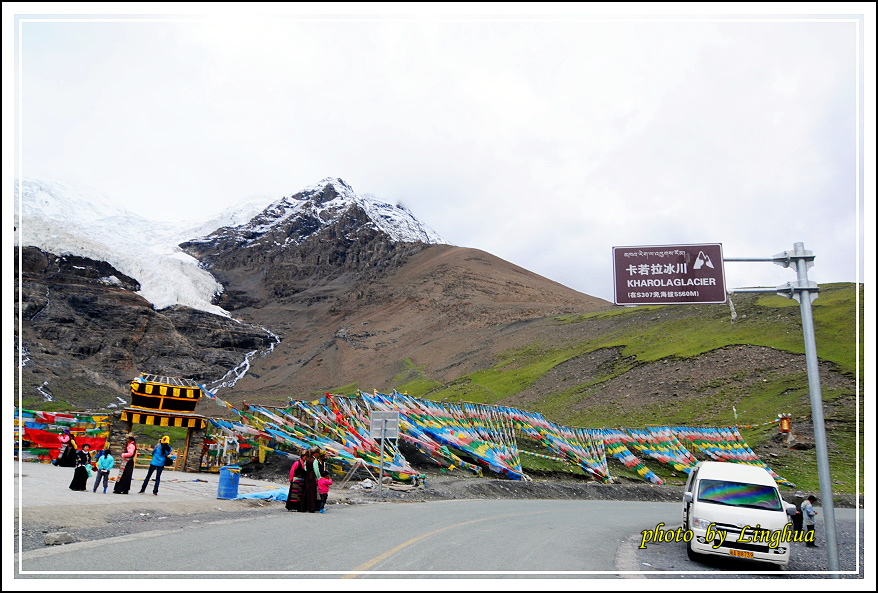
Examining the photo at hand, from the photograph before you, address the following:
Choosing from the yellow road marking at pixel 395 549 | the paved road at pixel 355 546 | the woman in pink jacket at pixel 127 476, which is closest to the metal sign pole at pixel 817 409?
the paved road at pixel 355 546

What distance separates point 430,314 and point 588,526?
9312cm

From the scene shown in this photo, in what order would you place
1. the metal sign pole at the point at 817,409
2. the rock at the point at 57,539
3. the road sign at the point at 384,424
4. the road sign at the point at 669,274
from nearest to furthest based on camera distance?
the metal sign pole at the point at 817,409 < the rock at the point at 57,539 < the road sign at the point at 669,274 < the road sign at the point at 384,424

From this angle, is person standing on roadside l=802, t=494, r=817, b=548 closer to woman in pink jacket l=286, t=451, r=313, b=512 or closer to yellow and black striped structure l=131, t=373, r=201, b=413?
woman in pink jacket l=286, t=451, r=313, b=512

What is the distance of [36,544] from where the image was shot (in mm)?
8898

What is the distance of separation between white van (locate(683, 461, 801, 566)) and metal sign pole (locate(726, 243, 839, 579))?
121 cm

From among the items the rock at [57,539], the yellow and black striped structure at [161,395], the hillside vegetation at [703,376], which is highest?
the hillside vegetation at [703,376]

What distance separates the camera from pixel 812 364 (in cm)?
898

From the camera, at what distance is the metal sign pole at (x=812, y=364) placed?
27.0 ft

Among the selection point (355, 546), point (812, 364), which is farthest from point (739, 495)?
point (355, 546)

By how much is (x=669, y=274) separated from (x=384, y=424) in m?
12.8

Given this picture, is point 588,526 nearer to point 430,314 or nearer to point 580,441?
point 580,441

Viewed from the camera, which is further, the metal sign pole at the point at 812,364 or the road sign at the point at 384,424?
the road sign at the point at 384,424

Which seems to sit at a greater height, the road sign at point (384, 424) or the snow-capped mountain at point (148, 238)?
the snow-capped mountain at point (148, 238)

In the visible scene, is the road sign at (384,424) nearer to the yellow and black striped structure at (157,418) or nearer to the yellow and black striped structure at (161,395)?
the yellow and black striped structure at (157,418)
